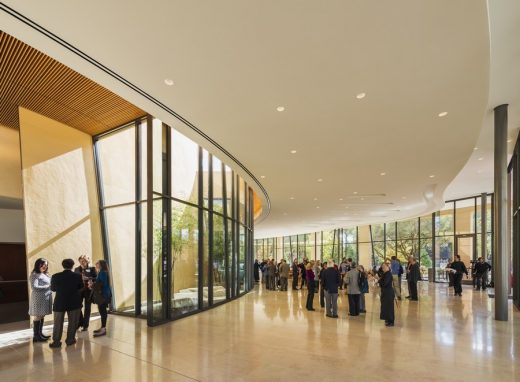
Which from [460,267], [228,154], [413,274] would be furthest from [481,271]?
[228,154]

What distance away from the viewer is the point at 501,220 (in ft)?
27.7

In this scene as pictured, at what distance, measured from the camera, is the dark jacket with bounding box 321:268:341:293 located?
8.93 meters

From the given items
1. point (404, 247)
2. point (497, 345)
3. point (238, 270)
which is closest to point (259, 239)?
point (404, 247)

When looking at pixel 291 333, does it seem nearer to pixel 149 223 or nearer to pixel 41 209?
pixel 149 223

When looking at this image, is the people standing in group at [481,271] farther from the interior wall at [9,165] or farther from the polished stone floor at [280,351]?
the interior wall at [9,165]

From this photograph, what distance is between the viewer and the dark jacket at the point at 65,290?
20.0 ft

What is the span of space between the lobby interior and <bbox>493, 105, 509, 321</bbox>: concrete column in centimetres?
4

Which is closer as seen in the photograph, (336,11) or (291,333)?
(336,11)

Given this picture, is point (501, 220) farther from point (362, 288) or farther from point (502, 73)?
point (362, 288)

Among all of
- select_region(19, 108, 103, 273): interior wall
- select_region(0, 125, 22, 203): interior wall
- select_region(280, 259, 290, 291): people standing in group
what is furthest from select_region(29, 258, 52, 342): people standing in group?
select_region(280, 259, 290, 291): people standing in group

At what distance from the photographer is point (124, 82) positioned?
4910 millimetres

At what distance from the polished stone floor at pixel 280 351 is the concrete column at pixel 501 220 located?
57 cm

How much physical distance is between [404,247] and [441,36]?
24.7 metres

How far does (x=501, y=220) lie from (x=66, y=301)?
32.7 ft
